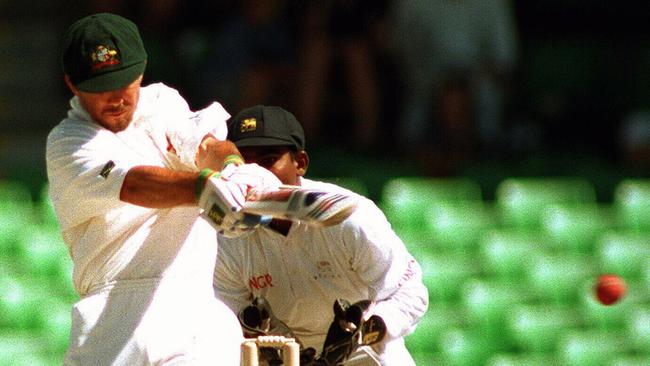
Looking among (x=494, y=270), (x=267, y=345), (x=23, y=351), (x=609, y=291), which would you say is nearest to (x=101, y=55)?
(x=267, y=345)

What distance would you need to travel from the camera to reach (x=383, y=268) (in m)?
4.64

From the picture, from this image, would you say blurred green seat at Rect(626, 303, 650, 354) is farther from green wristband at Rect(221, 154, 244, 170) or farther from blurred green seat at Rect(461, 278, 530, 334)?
green wristband at Rect(221, 154, 244, 170)

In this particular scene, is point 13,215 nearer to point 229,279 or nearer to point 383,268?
point 229,279

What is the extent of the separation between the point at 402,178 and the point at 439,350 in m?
1.56

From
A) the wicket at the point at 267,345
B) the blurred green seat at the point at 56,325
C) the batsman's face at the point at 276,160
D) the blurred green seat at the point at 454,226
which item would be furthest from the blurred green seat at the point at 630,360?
the wicket at the point at 267,345

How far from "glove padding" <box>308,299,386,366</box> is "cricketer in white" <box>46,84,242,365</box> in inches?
14.2

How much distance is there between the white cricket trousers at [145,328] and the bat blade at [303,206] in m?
0.49

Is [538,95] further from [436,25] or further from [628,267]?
[628,267]

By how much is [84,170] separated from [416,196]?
4.12 m

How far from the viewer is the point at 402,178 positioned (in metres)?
8.61

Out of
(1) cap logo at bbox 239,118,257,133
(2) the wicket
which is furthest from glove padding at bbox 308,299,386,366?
(1) cap logo at bbox 239,118,257,133

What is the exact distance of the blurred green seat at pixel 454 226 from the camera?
7.86 metres

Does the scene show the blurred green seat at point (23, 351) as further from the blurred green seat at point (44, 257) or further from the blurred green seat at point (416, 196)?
the blurred green seat at point (416, 196)

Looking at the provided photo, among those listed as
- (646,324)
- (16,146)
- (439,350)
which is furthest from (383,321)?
(16,146)
